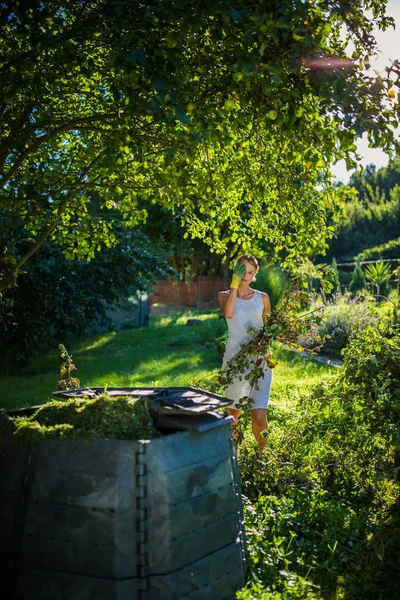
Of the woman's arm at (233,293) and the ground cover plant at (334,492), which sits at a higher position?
the woman's arm at (233,293)

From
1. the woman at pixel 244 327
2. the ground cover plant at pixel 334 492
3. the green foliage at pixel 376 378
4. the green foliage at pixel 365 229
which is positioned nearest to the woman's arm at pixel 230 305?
the woman at pixel 244 327

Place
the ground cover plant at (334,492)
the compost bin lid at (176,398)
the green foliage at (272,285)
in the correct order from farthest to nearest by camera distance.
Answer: the green foliage at (272,285)
the ground cover plant at (334,492)
the compost bin lid at (176,398)

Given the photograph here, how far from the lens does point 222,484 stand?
3125 mm

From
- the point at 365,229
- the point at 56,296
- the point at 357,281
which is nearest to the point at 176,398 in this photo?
the point at 56,296

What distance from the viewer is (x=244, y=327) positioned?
5.62m

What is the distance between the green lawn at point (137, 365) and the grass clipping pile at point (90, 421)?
5407 millimetres

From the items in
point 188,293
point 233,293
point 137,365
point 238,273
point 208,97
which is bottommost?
point 137,365

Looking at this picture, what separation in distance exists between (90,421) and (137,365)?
9370 mm

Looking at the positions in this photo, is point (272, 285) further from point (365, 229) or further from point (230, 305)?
point (365, 229)

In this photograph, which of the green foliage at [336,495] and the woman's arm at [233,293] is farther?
the woman's arm at [233,293]

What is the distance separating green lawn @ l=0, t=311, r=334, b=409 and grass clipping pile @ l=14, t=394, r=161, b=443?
541 cm

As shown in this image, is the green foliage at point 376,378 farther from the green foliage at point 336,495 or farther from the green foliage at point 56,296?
the green foliage at point 56,296

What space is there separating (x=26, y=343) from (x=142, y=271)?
109 inches

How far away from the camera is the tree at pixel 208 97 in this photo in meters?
3.41
